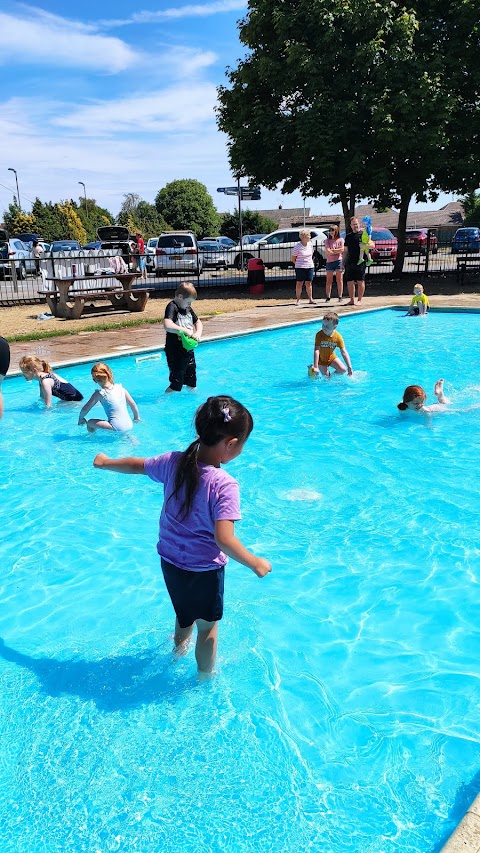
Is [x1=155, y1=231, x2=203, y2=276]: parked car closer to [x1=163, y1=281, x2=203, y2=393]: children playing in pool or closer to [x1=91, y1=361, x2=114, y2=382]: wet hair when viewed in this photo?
[x1=163, y1=281, x2=203, y2=393]: children playing in pool

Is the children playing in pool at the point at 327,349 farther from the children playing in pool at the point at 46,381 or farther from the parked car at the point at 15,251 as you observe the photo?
the parked car at the point at 15,251

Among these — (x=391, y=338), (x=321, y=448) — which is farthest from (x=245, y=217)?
(x=321, y=448)

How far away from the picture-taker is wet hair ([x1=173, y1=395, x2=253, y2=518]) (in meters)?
2.62

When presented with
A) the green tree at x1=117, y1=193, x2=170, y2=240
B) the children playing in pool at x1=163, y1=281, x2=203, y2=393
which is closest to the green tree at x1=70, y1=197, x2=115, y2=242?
the green tree at x1=117, y1=193, x2=170, y2=240

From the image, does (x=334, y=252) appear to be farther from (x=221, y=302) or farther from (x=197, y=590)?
(x=197, y=590)

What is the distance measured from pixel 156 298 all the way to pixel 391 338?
1023 centimetres

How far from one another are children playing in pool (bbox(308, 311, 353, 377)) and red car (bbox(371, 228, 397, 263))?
22.2 meters

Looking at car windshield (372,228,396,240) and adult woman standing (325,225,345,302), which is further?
car windshield (372,228,396,240)

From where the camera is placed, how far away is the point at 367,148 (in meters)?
19.2

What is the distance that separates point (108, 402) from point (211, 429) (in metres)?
4.76

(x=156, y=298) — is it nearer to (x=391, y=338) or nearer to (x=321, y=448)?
(x=391, y=338)

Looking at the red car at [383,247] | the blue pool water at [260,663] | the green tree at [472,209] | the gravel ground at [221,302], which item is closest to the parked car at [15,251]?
the gravel ground at [221,302]

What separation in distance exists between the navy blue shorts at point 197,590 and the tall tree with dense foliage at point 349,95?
57.9ft

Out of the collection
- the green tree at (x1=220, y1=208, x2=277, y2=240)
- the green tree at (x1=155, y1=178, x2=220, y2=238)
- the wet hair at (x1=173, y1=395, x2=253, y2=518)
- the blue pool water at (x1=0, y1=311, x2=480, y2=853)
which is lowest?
the blue pool water at (x1=0, y1=311, x2=480, y2=853)
